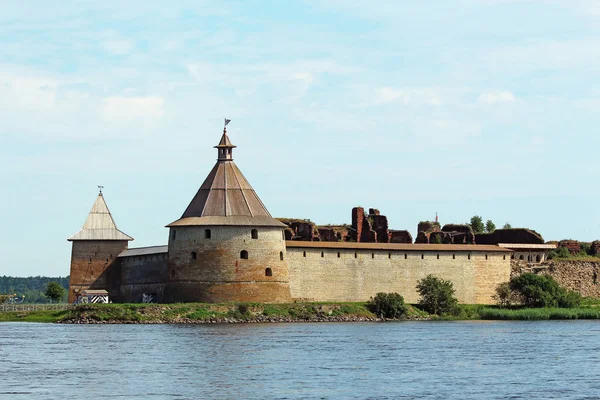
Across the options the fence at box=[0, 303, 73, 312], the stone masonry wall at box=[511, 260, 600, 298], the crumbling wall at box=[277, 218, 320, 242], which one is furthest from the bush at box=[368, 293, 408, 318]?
the fence at box=[0, 303, 73, 312]

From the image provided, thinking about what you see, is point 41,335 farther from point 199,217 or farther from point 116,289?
point 116,289

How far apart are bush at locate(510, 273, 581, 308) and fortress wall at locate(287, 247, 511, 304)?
7.71 ft

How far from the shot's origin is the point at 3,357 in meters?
31.4

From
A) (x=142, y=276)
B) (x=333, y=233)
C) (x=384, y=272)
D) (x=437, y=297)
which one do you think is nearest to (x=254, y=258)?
(x=384, y=272)

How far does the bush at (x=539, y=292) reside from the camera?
55562 mm

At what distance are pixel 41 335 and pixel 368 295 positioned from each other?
18.8 metres

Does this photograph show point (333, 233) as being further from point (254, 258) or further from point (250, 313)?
point (250, 313)

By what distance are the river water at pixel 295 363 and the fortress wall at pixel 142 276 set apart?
37.2ft

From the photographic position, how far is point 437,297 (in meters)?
53.7

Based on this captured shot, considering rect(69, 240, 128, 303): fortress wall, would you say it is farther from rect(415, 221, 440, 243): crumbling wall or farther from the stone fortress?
rect(415, 221, 440, 243): crumbling wall

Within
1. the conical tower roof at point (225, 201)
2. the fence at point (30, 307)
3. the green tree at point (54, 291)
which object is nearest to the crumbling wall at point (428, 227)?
the conical tower roof at point (225, 201)

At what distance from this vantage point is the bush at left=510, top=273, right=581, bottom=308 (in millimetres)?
55562

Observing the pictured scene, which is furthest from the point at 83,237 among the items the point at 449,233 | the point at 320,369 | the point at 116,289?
the point at 320,369

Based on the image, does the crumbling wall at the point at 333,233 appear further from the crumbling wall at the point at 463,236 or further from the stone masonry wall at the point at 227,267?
the stone masonry wall at the point at 227,267
